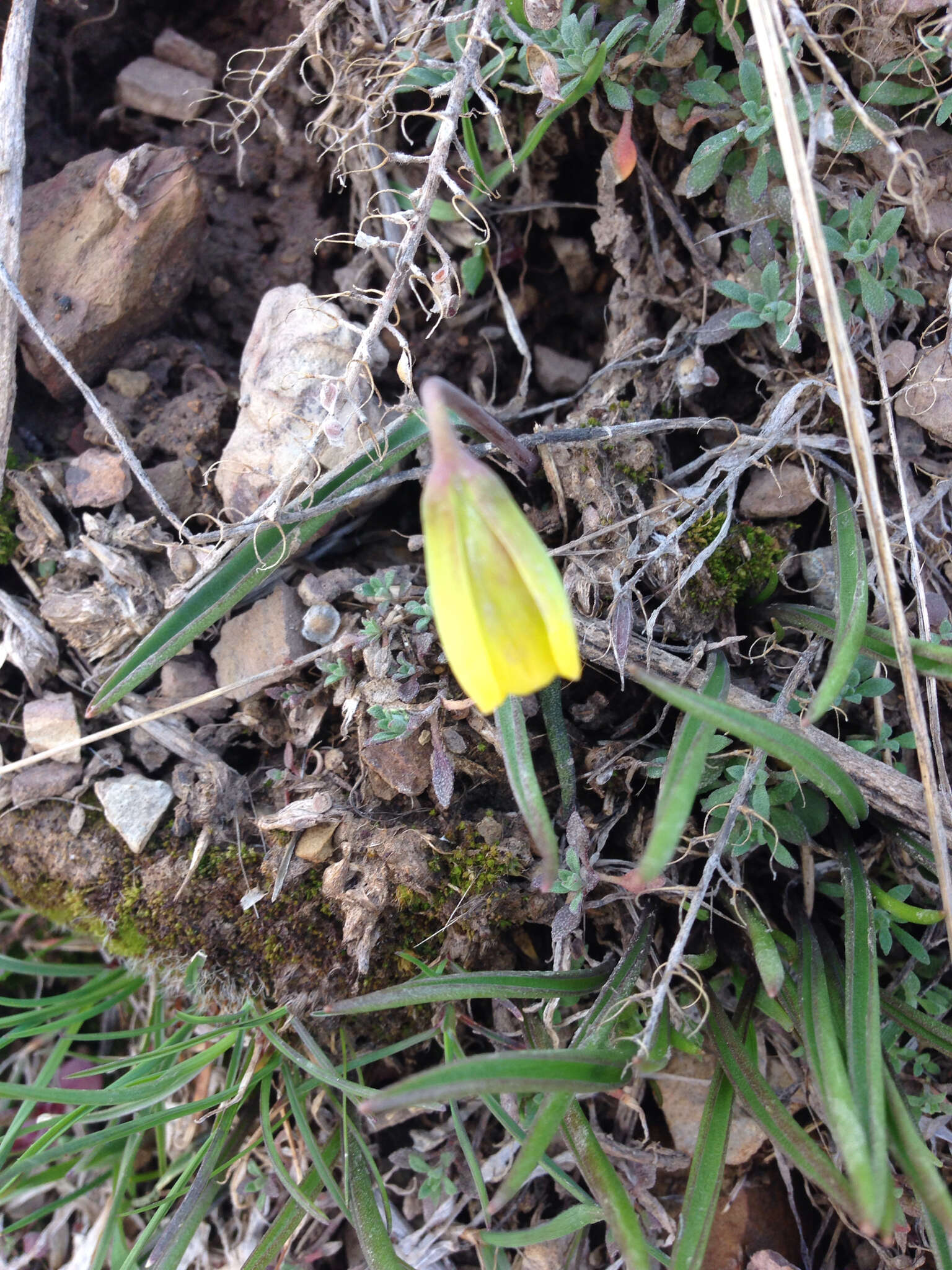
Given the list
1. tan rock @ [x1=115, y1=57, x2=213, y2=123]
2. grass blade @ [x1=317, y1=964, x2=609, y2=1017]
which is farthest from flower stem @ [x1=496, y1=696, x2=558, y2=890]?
tan rock @ [x1=115, y1=57, x2=213, y2=123]

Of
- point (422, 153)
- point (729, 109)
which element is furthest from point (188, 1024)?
point (729, 109)

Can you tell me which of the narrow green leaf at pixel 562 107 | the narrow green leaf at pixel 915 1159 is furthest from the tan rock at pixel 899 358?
the narrow green leaf at pixel 915 1159

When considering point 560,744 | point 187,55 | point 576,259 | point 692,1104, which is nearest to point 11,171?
point 187,55

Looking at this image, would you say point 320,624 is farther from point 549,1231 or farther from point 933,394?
point 933,394

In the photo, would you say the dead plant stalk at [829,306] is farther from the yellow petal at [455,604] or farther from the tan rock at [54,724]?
the tan rock at [54,724]

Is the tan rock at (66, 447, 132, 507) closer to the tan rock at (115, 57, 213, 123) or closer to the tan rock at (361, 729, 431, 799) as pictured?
the tan rock at (361, 729, 431, 799)

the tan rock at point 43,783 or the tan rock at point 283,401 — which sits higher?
the tan rock at point 283,401
